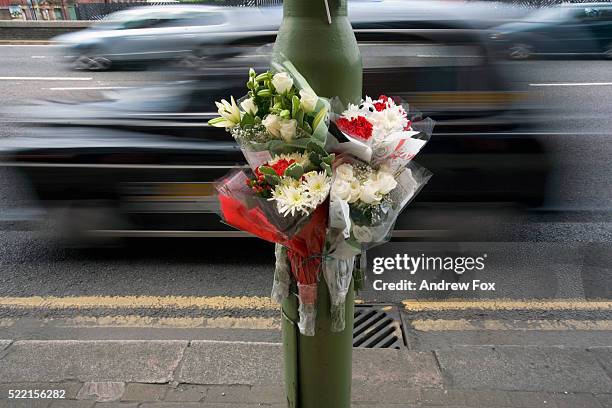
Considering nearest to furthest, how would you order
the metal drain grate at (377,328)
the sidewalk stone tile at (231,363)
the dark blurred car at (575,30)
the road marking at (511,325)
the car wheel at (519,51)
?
the sidewalk stone tile at (231,363)
the metal drain grate at (377,328)
the road marking at (511,325)
the car wheel at (519,51)
the dark blurred car at (575,30)

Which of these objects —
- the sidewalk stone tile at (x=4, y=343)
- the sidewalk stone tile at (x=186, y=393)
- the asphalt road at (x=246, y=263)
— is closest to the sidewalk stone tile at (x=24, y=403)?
the sidewalk stone tile at (x=4, y=343)

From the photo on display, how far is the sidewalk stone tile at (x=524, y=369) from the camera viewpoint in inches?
104

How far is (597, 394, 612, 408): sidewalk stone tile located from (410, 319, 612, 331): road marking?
2.54ft

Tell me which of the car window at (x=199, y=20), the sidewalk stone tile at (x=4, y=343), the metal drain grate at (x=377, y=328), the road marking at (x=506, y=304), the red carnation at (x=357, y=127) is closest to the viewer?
the red carnation at (x=357, y=127)

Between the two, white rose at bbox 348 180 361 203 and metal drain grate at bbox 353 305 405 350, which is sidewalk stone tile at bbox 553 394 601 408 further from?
white rose at bbox 348 180 361 203

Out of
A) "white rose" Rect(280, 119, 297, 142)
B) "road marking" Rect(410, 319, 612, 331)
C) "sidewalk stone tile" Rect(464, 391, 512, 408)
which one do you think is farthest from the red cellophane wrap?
"road marking" Rect(410, 319, 612, 331)

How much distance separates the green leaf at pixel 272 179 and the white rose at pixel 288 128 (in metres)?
0.12

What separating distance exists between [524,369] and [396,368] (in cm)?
71

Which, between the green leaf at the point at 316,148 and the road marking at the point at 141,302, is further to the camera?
the road marking at the point at 141,302

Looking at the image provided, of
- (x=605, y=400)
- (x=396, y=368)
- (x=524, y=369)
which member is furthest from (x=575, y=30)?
(x=396, y=368)

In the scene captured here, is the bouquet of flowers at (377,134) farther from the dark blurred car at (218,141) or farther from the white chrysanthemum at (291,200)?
the dark blurred car at (218,141)

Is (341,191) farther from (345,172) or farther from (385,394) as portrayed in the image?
(385,394)

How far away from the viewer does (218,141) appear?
3.59m

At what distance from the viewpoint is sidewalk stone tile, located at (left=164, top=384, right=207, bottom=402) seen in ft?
8.39
